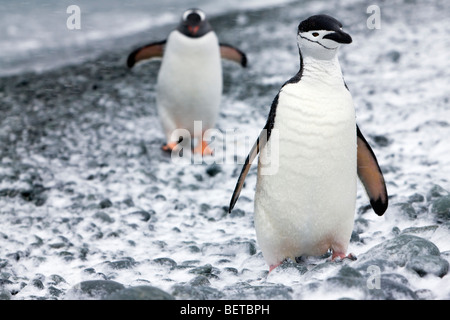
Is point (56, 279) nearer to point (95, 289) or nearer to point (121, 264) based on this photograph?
point (121, 264)

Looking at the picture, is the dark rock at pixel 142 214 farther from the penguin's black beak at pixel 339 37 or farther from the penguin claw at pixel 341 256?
the penguin's black beak at pixel 339 37

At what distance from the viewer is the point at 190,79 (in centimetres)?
572

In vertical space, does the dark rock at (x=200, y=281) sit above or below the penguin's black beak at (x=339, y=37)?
below

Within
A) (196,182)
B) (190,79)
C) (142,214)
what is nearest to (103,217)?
(142,214)

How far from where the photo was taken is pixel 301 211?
308 centimetres

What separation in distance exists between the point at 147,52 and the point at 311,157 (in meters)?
3.63

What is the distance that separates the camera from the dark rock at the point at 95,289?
268cm

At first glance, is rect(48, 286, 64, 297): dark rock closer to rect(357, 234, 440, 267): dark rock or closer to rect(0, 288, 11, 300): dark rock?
rect(0, 288, 11, 300): dark rock

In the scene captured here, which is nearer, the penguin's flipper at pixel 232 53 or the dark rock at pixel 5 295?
the dark rock at pixel 5 295

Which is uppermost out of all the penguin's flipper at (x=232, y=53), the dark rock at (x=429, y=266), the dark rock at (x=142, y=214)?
the penguin's flipper at (x=232, y=53)

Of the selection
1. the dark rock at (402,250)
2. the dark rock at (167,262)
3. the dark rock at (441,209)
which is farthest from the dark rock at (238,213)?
the dark rock at (402,250)

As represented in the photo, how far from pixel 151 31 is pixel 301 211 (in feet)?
30.3

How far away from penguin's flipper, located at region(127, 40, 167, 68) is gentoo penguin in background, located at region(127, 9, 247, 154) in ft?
0.95

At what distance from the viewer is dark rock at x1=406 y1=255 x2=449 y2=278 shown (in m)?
2.62
